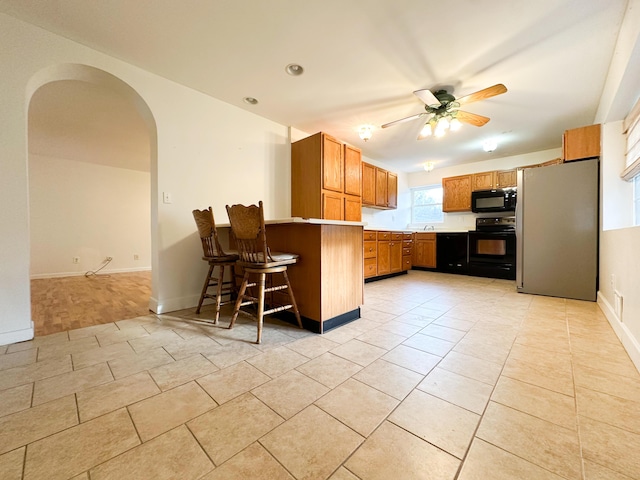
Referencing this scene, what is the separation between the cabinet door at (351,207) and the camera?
12.2ft

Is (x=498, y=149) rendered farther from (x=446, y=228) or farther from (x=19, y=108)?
(x=19, y=108)

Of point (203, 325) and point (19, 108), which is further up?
point (19, 108)

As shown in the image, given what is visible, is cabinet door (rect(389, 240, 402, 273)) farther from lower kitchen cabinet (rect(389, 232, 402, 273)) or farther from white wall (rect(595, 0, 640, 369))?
white wall (rect(595, 0, 640, 369))

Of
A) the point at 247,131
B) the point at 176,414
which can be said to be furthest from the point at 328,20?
the point at 176,414

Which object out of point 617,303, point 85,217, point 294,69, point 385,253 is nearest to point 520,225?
point 617,303

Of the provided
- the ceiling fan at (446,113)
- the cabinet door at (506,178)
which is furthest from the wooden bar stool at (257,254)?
the cabinet door at (506,178)

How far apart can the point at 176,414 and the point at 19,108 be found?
2494 mm

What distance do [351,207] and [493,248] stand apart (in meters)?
2.82

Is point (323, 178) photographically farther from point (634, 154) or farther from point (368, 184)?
point (634, 154)

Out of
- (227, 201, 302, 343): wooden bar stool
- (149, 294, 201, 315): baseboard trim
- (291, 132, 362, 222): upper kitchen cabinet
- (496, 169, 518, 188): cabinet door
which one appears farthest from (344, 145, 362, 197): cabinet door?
(496, 169, 518, 188): cabinet door

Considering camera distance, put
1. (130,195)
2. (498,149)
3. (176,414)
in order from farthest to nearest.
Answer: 1. (130,195)
2. (498,149)
3. (176,414)

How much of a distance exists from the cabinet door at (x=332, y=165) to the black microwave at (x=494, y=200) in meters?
3.14

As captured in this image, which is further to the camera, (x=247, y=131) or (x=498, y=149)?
(x=498, y=149)

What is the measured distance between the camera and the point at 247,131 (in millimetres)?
3191
